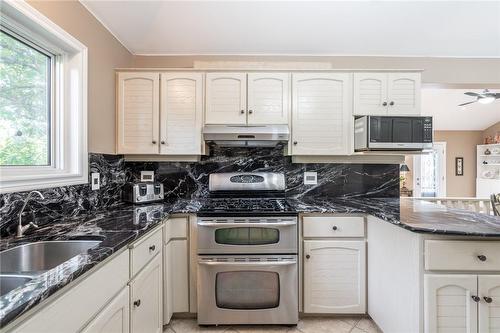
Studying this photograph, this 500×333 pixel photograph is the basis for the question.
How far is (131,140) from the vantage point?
7.80ft

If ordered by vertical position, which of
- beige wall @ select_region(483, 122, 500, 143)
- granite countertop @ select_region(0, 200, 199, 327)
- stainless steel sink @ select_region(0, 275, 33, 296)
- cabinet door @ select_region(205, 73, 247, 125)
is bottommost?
stainless steel sink @ select_region(0, 275, 33, 296)

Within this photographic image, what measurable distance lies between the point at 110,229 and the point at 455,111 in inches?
301

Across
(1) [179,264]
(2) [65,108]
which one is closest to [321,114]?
(1) [179,264]

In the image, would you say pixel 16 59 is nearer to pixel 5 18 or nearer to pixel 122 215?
pixel 5 18

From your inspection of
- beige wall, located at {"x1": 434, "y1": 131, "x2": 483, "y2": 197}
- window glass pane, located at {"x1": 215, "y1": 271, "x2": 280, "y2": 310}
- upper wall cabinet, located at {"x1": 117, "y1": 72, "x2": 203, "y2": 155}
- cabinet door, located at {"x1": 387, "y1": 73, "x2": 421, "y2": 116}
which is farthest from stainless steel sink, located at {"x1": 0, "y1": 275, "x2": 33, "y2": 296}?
beige wall, located at {"x1": 434, "y1": 131, "x2": 483, "y2": 197}

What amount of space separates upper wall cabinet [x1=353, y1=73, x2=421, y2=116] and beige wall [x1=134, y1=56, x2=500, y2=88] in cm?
35

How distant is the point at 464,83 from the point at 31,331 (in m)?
3.56

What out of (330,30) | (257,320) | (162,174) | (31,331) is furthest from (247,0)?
(257,320)

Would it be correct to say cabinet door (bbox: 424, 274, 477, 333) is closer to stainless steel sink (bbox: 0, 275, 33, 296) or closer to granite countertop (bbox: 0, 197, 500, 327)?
granite countertop (bbox: 0, 197, 500, 327)

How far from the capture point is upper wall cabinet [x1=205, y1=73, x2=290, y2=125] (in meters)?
2.36

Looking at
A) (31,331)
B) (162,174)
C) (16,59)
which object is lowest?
(31,331)

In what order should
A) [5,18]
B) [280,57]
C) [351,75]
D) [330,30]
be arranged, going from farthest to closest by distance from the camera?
[280,57] → [351,75] → [330,30] → [5,18]

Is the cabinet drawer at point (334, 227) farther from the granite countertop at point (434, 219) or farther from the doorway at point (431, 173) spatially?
the doorway at point (431, 173)

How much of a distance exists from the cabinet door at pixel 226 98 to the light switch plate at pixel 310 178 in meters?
0.84
